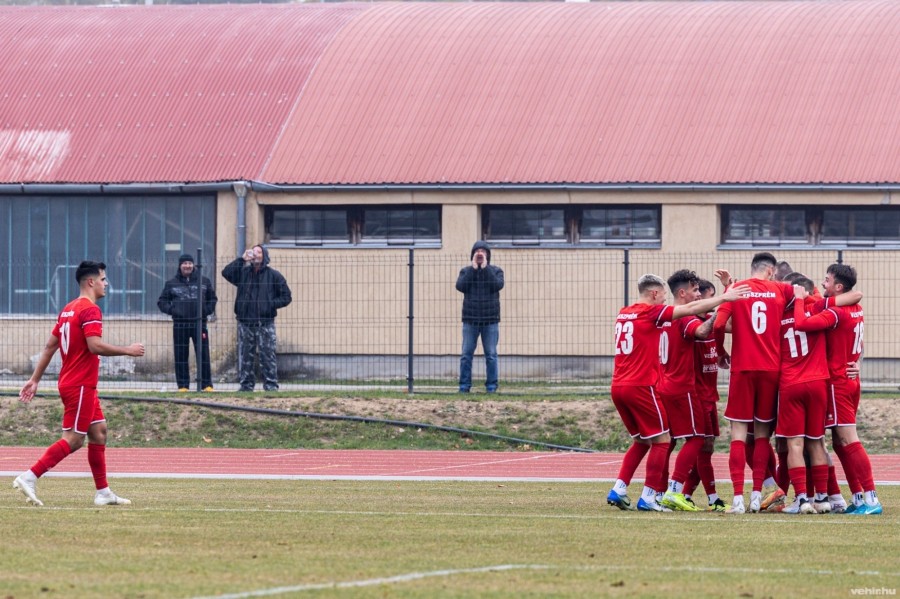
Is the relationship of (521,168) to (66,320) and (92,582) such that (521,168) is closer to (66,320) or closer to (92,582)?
(66,320)

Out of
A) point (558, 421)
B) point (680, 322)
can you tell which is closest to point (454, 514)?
point (680, 322)

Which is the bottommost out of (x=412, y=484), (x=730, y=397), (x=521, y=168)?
(x=412, y=484)

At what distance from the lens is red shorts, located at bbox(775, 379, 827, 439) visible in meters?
12.1

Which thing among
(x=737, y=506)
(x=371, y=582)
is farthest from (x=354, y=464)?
(x=371, y=582)

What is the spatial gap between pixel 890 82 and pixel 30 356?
54.5 feet

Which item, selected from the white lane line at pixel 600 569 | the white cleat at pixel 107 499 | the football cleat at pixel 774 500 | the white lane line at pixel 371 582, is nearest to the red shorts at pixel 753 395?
the football cleat at pixel 774 500

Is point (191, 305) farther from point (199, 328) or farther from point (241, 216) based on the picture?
point (241, 216)

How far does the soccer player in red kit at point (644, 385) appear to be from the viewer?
1209 cm

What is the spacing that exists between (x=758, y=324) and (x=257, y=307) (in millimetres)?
12406

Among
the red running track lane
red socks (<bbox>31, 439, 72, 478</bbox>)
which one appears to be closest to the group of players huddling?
the red running track lane

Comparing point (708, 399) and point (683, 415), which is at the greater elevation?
point (708, 399)

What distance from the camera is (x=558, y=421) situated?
810 inches

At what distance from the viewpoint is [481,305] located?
2273 cm

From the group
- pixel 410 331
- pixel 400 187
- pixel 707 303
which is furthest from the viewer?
pixel 400 187
